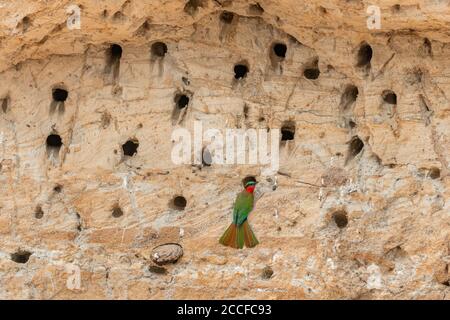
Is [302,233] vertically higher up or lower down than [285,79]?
lower down

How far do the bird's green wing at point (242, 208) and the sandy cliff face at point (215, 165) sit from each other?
5cm

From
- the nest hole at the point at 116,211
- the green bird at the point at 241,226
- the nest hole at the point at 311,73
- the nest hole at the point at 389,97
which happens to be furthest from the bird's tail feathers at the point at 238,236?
the nest hole at the point at 389,97

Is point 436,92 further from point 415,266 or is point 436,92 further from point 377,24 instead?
point 415,266

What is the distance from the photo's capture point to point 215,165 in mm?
6539

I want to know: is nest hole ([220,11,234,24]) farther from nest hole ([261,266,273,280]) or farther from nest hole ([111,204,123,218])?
nest hole ([261,266,273,280])

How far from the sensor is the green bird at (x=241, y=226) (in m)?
6.46

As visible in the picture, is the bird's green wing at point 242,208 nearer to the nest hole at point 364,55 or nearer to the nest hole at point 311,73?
the nest hole at point 311,73

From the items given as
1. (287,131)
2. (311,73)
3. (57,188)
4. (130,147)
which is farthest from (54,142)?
(311,73)

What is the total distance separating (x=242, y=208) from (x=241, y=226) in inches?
3.6

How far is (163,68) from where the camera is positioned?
21.7 feet

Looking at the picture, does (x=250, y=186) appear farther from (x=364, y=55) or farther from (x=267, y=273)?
(x=364, y=55)

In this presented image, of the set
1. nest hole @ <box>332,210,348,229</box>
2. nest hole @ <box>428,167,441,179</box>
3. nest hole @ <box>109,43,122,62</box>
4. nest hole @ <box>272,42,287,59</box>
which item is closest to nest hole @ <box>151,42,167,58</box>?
nest hole @ <box>109,43,122,62</box>

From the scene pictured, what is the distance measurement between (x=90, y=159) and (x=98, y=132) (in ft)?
0.46

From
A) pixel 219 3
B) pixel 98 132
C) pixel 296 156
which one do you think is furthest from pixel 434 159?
pixel 98 132
